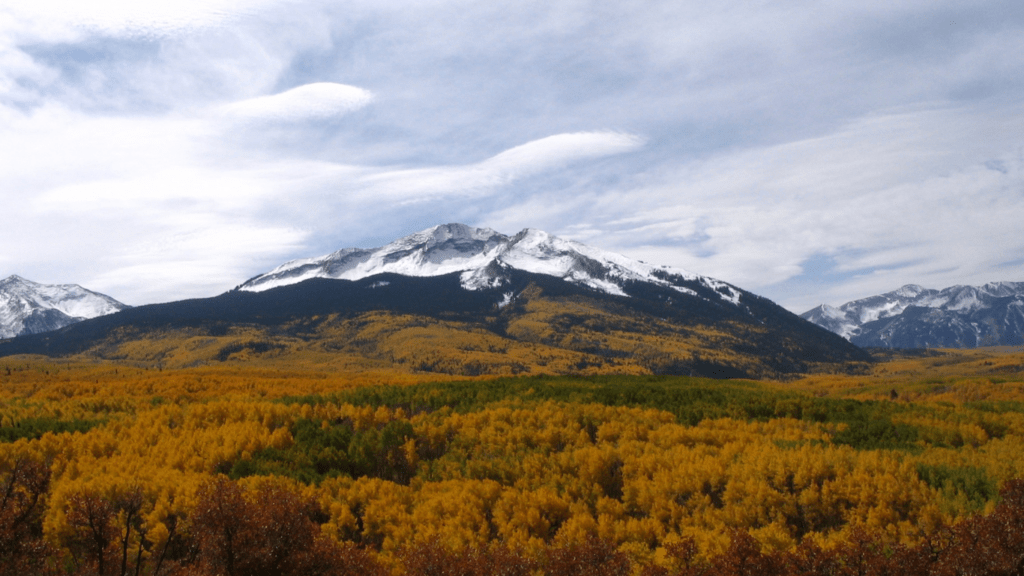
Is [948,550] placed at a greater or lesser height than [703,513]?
greater

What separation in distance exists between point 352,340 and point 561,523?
6860 inches

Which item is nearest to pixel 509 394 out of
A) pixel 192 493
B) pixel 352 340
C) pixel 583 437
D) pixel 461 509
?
pixel 583 437

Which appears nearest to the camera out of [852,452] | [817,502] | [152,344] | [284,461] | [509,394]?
[817,502]

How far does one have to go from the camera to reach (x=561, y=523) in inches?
434

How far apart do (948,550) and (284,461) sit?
14.0 meters

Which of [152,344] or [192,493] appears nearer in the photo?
[192,493]

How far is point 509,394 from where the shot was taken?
818 inches

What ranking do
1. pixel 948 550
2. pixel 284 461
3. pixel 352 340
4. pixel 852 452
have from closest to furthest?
pixel 948 550
pixel 852 452
pixel 284 461
pixel 352 340

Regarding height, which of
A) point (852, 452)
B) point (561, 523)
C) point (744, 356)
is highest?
point (852, 452)

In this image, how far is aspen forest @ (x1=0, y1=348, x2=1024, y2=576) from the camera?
7105 millimetres

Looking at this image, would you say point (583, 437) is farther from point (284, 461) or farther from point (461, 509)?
point (284, 461)

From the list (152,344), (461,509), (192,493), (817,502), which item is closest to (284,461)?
(192,493)

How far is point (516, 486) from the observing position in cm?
1245

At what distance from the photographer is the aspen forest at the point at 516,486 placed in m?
7.11
